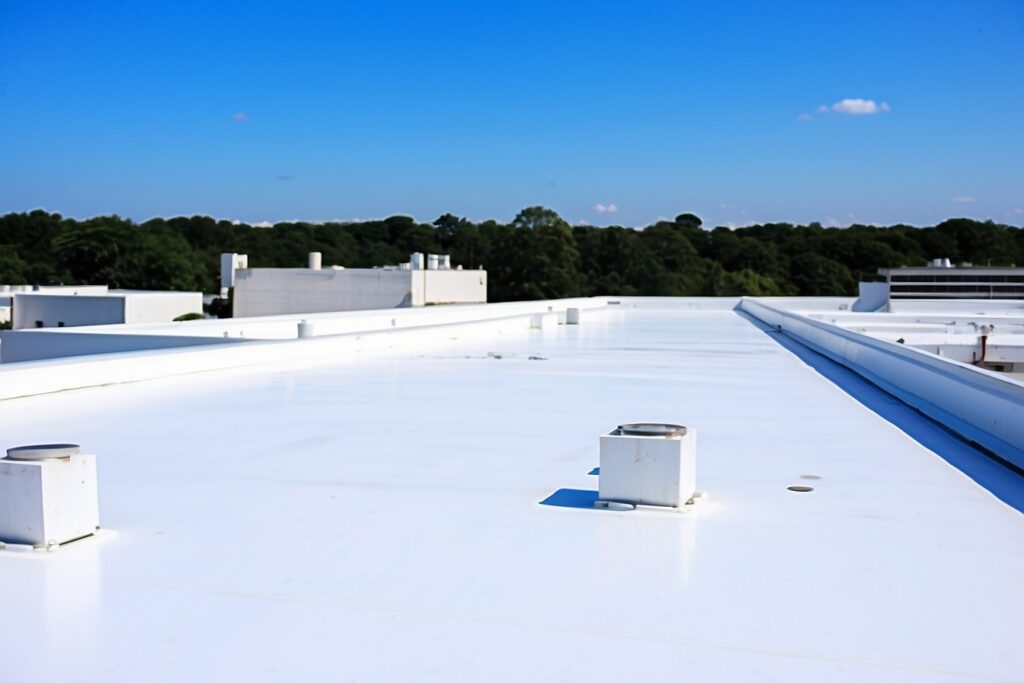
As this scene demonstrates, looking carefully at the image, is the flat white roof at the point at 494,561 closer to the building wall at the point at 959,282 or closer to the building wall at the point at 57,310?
the building wall at the point at 57,310

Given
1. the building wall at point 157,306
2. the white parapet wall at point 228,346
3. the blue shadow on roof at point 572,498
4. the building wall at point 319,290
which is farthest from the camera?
the building wall at point 319,290

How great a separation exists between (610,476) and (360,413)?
4.23 m

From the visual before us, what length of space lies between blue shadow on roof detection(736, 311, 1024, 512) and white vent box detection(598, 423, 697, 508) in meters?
1.96

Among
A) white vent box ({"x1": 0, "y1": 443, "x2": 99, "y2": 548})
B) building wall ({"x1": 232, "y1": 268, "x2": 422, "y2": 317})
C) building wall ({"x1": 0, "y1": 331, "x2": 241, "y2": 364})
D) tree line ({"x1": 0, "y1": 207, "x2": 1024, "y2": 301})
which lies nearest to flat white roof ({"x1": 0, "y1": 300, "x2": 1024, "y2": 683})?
white vent box ({"x1": 0, "y1": 443, "x2": 99, "y2": 548})

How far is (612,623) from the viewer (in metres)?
3.89

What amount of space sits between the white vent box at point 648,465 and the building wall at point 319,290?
54405 mm

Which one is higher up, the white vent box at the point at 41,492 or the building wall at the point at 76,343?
the white vent box at the point at 41,492

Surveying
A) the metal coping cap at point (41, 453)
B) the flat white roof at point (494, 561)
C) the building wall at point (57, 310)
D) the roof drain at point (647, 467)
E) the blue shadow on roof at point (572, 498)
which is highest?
the metal coping cap at point (41, 453)

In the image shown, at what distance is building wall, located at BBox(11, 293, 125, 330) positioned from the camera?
44.1 metres

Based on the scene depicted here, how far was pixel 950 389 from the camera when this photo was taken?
32.1 ft

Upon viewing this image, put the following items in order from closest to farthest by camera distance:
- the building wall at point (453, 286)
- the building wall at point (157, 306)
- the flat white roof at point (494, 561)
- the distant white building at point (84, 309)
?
the flat white roof at point (494, 561) → the distant white building at point (84, 309) → the building wall at point (157, 306) → the building wall at point (453, 286)

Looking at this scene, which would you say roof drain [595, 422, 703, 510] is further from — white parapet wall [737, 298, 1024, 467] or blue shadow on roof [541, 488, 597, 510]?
white parapet wall [737, 298, 1024, 467]

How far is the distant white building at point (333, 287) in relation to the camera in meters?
59.9

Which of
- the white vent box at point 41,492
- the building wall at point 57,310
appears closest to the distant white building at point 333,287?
the building wall at point 57,310
